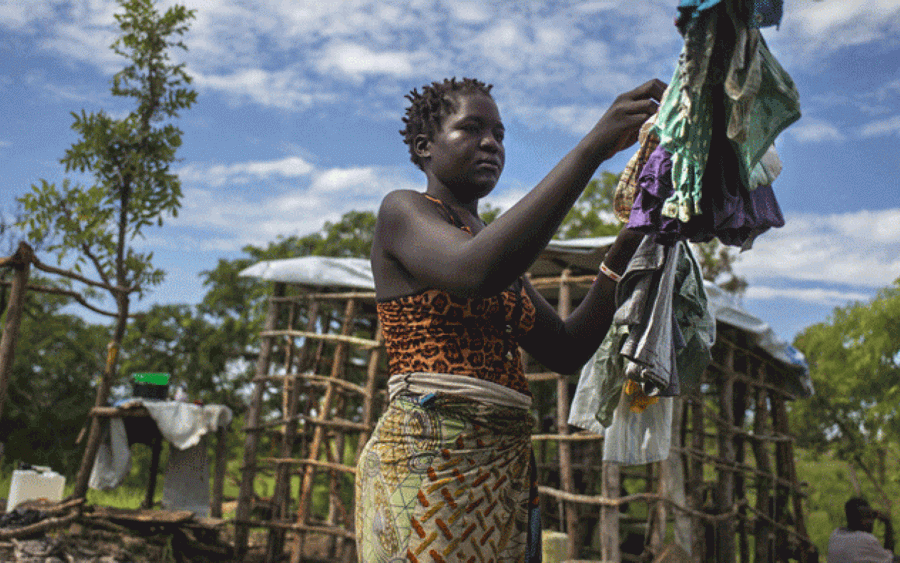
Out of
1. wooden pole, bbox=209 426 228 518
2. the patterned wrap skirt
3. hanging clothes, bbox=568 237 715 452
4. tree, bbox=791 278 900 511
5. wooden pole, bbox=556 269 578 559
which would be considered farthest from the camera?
tree, bbox=791 278 900 511

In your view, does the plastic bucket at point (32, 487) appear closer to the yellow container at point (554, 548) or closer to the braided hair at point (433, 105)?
the yellow container at point (554, 548)

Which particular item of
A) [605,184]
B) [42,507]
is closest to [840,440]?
[605,184]

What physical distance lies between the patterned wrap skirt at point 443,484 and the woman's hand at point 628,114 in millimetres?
499

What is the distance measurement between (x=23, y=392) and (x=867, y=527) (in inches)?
429

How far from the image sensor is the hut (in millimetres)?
6051

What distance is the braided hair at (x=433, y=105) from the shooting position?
5.07 feet

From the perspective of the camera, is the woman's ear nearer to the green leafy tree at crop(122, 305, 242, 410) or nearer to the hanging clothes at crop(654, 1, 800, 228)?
the hanging clothes at crop(654, 1, 800, 228)

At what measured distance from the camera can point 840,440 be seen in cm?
1163

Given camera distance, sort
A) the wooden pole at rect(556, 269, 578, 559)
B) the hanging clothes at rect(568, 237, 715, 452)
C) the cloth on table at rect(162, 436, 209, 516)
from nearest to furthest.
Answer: the hanging clothes at rect(568, 237, 715, 452), the wooden pole at rect(556, 269, 578, 559), the cloth on table at rect(162, 436, 209, 516)

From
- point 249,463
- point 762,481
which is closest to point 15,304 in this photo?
point 249,463

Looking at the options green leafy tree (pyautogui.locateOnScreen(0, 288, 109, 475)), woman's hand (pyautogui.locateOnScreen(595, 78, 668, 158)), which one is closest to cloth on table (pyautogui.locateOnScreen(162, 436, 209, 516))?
green leafy tree (pyautogui.locateOnScreen(0, 288, 109, 475))

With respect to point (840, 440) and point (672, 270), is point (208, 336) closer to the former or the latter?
point (840, 440)

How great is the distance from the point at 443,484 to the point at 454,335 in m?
0.25

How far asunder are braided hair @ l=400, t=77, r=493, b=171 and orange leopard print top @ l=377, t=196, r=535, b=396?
0.59 feet
